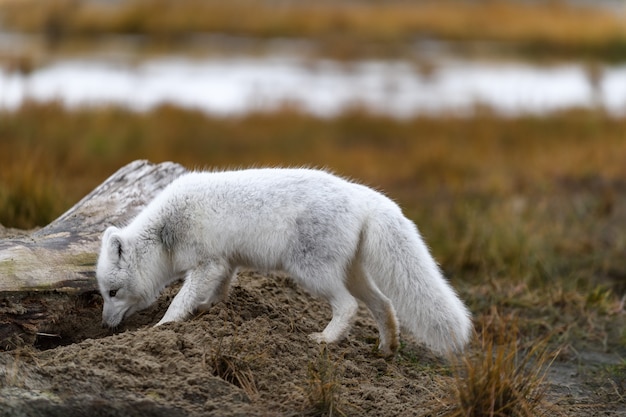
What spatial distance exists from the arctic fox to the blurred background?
2285 millimetres

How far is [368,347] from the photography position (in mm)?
5789

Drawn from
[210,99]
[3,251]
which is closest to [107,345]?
[3,251]

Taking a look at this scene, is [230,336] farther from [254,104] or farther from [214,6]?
[214,6]

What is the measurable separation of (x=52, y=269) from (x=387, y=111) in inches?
540

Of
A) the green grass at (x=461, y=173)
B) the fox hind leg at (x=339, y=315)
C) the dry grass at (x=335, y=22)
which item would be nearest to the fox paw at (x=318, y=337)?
the fox hind leg at (x=339, y=315)

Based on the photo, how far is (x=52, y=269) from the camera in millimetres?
5660

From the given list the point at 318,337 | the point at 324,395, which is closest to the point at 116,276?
→ the point at 318,337

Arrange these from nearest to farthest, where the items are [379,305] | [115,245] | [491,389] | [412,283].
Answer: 1. [491,389]
2. [412,283]
3. [115,245]
4. [379,305]

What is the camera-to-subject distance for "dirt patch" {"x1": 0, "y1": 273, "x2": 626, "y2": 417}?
450cm

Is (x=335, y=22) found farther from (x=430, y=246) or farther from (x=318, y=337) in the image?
(x=318, y=337)

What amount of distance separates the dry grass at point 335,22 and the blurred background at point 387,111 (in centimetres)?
9

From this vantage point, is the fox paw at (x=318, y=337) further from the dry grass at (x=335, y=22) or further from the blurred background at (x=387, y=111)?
the dry grass at (x=335, y=22)

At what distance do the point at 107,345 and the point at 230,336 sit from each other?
0.72m

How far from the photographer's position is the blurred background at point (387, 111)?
8.77 meters
